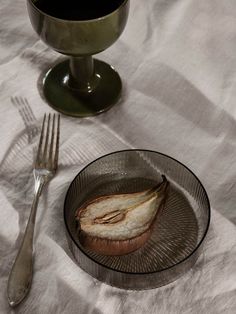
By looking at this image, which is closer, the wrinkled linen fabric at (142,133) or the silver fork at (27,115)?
the wrinkled linen fabric at (142,133)

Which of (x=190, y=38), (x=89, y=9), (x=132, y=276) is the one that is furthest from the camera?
(x=190, y=38)

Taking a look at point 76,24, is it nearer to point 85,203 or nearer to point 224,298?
point 85,203

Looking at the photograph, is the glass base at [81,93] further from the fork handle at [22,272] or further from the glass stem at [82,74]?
the fork handle at [22,272]

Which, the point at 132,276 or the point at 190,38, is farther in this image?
the point at 190,38

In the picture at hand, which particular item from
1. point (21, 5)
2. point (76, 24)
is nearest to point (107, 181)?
point (76, 24)

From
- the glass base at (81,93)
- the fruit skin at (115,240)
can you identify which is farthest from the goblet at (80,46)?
the fruit skin at (115,240)

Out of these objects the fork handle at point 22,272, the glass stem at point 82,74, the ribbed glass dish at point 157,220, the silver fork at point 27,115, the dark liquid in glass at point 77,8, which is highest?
the dark liquid in glass at point 77,8
